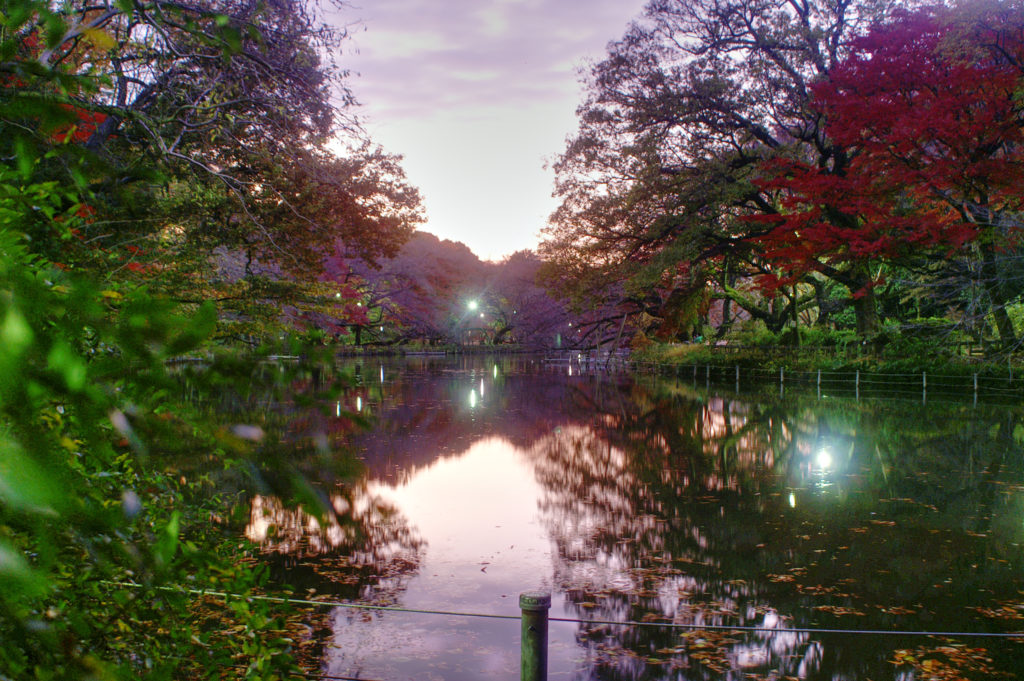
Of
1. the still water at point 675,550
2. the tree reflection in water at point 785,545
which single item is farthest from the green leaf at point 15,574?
the tree reflection in water at point 785,545

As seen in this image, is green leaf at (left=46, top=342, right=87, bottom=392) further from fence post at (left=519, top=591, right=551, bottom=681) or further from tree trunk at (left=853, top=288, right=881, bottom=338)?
tree trunk at (left=853, top=288, right=881, bottom=338)

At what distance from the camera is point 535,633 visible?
3.86 meters

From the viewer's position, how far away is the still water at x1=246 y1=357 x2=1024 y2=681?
5.37m

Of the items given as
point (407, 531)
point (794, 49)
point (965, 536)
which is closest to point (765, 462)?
Result: point (965, 536)

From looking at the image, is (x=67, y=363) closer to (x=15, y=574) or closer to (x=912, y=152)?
(x=15, y=574)

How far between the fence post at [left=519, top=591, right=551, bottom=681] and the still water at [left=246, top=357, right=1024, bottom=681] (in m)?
0.27

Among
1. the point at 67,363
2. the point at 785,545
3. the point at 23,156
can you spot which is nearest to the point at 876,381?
the point at 785,545

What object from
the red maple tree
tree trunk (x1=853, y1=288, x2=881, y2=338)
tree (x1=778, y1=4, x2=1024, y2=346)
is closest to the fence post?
tree (x1=778, y1=4, x2=1024, y2=346)

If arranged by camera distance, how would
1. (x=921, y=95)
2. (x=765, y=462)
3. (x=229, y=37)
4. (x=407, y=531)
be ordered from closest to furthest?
(x=229, y=37) < (x=407, y=531) < (x=765, y=462) < (x=921, y=95)

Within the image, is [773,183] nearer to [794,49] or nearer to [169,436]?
[794,49]

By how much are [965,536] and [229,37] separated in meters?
9.38

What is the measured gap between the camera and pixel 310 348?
133cm

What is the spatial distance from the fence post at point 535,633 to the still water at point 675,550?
0.89 feet

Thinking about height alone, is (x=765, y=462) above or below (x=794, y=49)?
below
